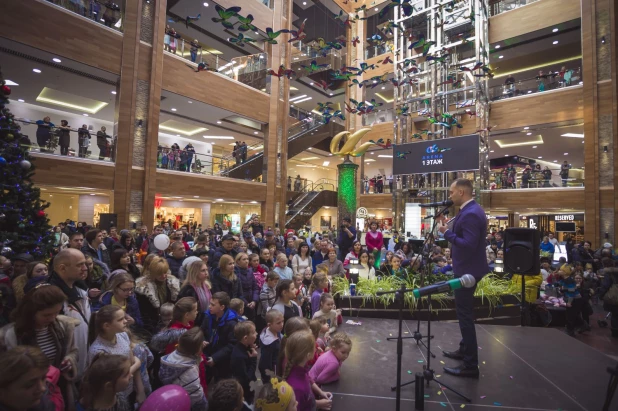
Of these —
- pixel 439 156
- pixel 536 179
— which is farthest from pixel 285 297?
pixel 536 179

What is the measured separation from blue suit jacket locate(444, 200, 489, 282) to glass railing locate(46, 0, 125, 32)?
43.3ft

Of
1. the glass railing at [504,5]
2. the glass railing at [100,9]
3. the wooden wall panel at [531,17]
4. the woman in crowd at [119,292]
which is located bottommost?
the woman in crowd at [119,292]

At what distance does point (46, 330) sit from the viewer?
213 cm

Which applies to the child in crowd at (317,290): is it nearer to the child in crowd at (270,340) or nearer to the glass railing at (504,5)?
the child in crowd at (270,340)

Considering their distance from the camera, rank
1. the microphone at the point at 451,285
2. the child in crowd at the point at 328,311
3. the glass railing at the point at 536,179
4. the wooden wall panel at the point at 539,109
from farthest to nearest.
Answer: the glass railing at the point at 536,179 → the wooden wall panel at the point at 539,109 → the child in crowd at the point at 328,311 → the microphone at the point at 451,285

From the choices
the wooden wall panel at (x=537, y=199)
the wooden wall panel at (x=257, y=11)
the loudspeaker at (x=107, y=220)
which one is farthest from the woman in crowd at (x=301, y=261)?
the wooden wall panel at (x=257, y=11)

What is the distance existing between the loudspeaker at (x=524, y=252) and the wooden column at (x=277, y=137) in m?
13.2

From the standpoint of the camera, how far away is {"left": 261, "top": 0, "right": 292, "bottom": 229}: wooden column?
17469 mm

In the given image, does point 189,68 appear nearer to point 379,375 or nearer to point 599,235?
point 379,375

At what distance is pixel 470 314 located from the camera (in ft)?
10.6

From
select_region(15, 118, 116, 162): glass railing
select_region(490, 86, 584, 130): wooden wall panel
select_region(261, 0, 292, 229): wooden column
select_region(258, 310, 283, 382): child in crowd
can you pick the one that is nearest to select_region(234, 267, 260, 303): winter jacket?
select_region(258, 310, 283, 382): child in crowd

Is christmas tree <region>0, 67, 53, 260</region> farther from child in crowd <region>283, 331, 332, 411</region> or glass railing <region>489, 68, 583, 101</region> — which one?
glass railing <region>489, 68, 583, 101</region>

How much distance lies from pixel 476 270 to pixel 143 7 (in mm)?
14441

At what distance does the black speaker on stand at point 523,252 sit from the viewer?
4863 mm
